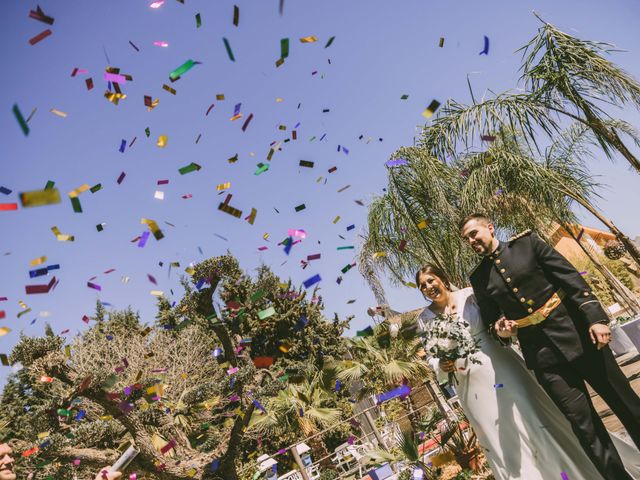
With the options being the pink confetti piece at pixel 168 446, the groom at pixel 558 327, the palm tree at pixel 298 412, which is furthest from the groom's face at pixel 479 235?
the palm tree at pixel 298 412

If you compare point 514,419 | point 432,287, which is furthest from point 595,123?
point 514,419

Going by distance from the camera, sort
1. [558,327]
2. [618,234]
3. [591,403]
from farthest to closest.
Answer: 1. [618,234]
2. [558,327]
3. [591,403]

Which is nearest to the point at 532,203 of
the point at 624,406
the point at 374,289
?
the point at 374,289

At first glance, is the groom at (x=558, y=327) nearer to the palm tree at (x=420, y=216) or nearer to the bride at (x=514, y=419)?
the bride at (x=514, y=419)

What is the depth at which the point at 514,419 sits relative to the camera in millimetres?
2990

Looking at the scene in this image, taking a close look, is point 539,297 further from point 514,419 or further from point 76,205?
point 76,205

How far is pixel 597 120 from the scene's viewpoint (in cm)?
540

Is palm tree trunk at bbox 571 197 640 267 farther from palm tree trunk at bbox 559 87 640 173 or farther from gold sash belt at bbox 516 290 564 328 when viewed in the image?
gold sash belt at bbox 516 290 564 328

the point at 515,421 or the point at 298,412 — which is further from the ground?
the point at 298,412

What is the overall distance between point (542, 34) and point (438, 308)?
182 inches

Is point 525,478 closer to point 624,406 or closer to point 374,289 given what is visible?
point 624,406

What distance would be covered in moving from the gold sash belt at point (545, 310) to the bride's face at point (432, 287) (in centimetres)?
79

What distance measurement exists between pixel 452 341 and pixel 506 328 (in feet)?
1.63

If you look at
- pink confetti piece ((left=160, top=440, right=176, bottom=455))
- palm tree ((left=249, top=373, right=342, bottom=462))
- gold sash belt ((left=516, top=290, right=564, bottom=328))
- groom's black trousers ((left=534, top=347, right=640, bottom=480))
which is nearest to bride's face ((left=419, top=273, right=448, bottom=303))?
gold sash belt ((left=516, top=290, right=564, bottom=328))
